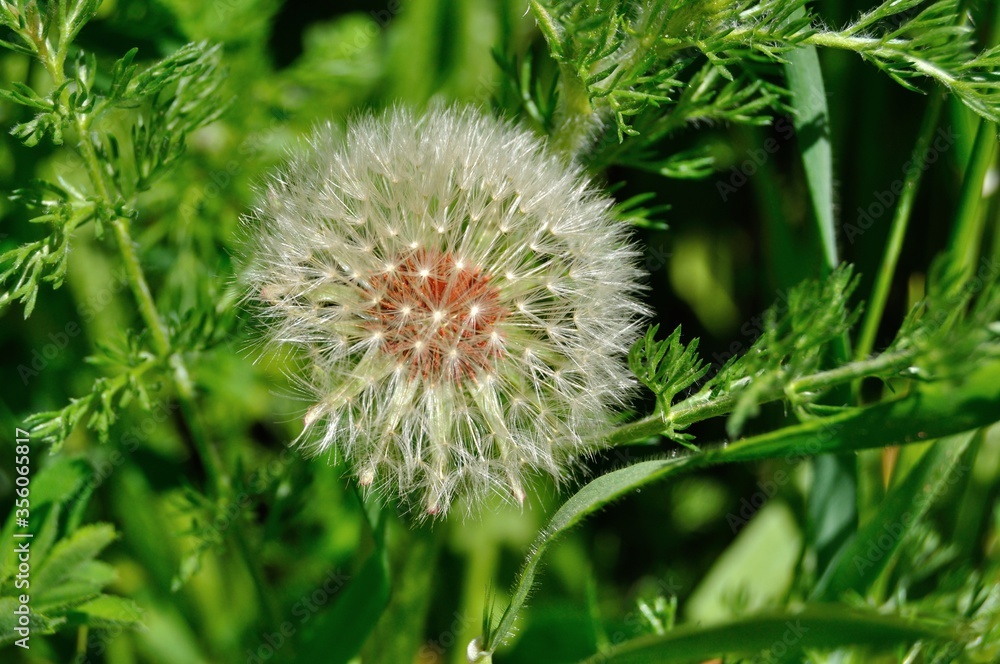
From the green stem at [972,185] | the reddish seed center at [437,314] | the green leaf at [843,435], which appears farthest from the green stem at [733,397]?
the green stem at [972,185]

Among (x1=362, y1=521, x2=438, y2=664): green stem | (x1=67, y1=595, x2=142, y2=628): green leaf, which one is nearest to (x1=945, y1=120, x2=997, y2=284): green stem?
(x1=362, y1=521, x2=438, y2=664): green stem

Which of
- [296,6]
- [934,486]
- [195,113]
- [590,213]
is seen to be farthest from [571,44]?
[296,6]

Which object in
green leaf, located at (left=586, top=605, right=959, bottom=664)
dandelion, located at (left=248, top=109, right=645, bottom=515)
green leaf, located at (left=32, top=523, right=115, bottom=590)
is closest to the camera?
green leaf, located at (left=586, top=605, right=959, bottom=664)

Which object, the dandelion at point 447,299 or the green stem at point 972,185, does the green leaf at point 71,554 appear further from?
the green stem at point 972,185

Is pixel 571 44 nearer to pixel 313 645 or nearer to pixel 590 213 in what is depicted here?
pixel 590 213

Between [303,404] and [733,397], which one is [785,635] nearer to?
[733,397]

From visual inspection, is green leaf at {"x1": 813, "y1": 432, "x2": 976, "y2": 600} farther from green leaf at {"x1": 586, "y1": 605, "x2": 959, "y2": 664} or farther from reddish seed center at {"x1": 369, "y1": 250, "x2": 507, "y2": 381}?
reddish seed center at {"x1": 369, "y1": 250, "x2": 507, "y2": 381}
